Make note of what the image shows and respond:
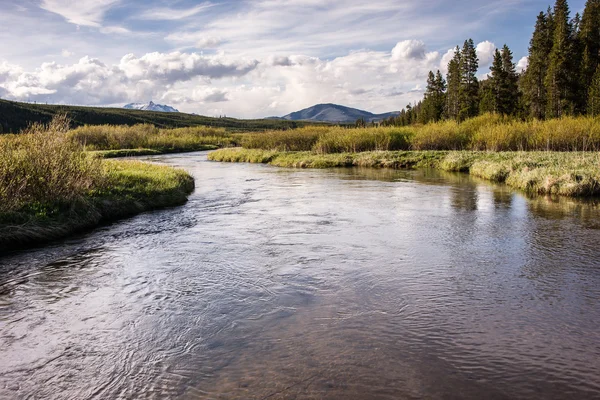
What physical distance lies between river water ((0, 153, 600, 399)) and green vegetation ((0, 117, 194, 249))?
3.10 feet

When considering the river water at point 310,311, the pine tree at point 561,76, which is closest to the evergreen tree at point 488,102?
the pine tree at point 561,76

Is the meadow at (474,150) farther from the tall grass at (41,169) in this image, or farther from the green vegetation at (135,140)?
the tall grass at (41,169)

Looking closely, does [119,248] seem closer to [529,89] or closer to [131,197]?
[131,197]

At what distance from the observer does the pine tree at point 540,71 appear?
61.5 meters

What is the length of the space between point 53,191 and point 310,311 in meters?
11.1

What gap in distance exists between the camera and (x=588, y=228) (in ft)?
47.3

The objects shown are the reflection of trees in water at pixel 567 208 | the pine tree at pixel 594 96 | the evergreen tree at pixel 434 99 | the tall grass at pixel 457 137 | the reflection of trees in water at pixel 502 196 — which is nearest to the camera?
the reflection of trees in water at pixel 567 208

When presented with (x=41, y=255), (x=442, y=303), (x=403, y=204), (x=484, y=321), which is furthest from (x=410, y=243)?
(x=41, y=255)

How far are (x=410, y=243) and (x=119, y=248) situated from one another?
27.5 feet

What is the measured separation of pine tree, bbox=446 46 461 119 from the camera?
7106 cm

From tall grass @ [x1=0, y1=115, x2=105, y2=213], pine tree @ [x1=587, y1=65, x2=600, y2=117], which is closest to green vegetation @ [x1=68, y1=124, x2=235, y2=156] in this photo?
tall grass @ [x1=0, y1=115, x2=105, y2=213]

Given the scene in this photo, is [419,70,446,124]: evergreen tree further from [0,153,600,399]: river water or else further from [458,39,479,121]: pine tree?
[0,153,600,399]: river water

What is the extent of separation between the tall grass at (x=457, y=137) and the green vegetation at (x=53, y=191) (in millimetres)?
28917

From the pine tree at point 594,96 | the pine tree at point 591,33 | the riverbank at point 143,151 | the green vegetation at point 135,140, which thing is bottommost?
the riverbank at point 143,151
